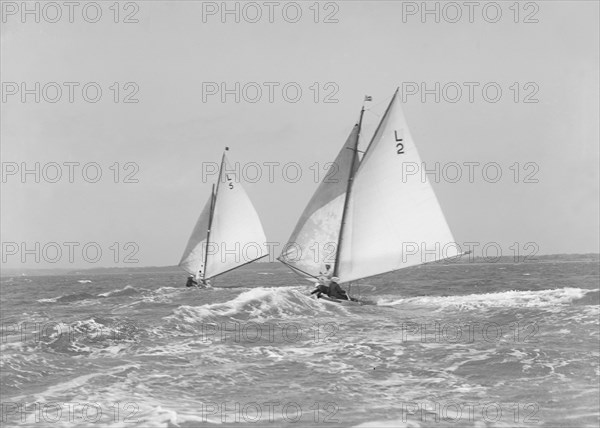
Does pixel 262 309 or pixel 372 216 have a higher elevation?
pixel 372 216

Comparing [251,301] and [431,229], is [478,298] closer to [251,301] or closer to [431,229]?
[431,229]

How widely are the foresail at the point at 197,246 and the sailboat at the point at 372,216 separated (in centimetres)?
2397

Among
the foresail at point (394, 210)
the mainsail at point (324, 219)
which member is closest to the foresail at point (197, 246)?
the mainsail at point (324, 219)

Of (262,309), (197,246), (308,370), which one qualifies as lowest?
(308,370)

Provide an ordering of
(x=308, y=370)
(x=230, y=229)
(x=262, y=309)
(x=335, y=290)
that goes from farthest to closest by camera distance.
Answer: (x=230, y=229) → (x=335, y=290) → (x=262, y=309) → (x=308, y=370)

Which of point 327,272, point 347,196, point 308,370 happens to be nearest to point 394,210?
point 347,196

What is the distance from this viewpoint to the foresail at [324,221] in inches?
1246

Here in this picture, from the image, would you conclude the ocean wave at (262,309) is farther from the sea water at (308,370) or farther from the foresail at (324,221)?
the foresail at (324,221)

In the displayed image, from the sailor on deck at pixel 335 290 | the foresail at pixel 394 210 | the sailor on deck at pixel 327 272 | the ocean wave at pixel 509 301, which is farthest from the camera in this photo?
the sailor on deck at pixel 327 272

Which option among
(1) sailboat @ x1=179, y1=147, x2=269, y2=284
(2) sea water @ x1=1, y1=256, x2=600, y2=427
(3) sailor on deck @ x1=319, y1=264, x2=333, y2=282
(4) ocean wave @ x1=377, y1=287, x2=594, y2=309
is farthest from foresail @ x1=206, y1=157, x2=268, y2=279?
(2) sea water @ x1=1, y1=256, x2=600, y2=427

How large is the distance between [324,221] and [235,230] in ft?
72.0

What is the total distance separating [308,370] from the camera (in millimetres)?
16344

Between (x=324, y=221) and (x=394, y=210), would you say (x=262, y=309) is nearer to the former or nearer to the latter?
(x=324, y=221)

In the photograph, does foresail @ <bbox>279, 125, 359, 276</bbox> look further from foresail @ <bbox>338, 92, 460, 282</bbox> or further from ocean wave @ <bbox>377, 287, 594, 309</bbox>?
ocean wave @ <bbox>377, 287, 594, 309</bbox>
